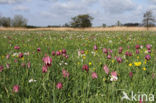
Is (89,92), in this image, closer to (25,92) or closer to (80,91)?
(80,91)

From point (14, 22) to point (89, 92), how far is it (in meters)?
67.2

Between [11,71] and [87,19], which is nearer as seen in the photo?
[11,71]

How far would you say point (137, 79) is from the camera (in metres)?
2.33

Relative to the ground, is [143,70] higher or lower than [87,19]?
lower

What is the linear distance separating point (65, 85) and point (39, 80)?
14.0 inches

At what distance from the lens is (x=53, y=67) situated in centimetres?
283

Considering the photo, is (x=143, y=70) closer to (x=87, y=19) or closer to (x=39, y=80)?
(x=39, y=80)

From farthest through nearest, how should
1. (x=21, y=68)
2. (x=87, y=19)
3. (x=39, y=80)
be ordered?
1. (x=87, y=19)
2. (x=21, y=68)
3. (x=39, y=80)

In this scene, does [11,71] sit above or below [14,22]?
below

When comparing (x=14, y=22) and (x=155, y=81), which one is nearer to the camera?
(x=155, y=81)

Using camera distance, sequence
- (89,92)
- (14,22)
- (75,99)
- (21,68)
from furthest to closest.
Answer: (14,22)
(21,68)
(89,92)
(75,99)

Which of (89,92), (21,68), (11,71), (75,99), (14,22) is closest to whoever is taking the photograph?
(75,99)

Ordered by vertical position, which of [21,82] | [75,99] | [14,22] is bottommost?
[75,99]

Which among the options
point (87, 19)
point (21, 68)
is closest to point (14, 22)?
point (87, 19)
